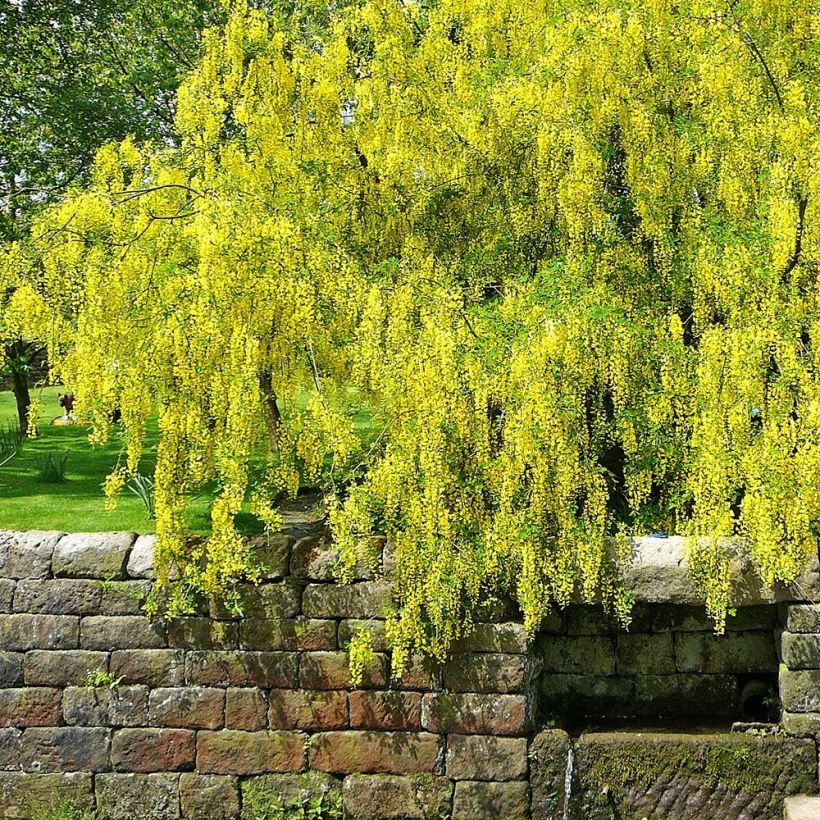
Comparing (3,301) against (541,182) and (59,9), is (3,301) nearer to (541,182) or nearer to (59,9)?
(541,182)

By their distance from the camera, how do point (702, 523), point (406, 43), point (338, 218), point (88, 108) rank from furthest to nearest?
point (88, 108), point (406, 43), point (338, 218), point (702, 523)

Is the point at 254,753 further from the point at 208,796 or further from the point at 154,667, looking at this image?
the point at 154,667

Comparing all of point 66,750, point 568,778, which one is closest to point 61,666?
point 66,750

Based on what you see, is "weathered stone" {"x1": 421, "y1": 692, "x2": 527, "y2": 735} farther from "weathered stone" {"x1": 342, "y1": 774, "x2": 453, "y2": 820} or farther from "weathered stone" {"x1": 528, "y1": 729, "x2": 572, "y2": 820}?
"weathered stone" {"x1": 342, "y1": 774, "x2": 453, "y2": 820}

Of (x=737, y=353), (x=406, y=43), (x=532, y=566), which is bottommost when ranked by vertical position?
(x=532, y=566)

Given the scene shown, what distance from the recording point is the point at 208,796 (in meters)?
5.64

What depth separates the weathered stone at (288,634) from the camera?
Answer: 564 cm

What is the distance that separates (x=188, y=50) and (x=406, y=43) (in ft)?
25.5

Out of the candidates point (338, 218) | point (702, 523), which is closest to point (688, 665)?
point (702, 523)

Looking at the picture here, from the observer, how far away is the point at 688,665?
5.89 metres

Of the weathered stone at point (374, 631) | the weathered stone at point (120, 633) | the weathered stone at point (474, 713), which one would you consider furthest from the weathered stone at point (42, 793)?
the weathered stone at point (474, 713)

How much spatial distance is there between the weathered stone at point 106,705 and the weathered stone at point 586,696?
222 cm

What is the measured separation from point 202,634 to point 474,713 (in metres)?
1.54

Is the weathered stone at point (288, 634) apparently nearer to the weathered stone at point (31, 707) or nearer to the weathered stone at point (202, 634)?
the weathered stone at point (202, 634)
